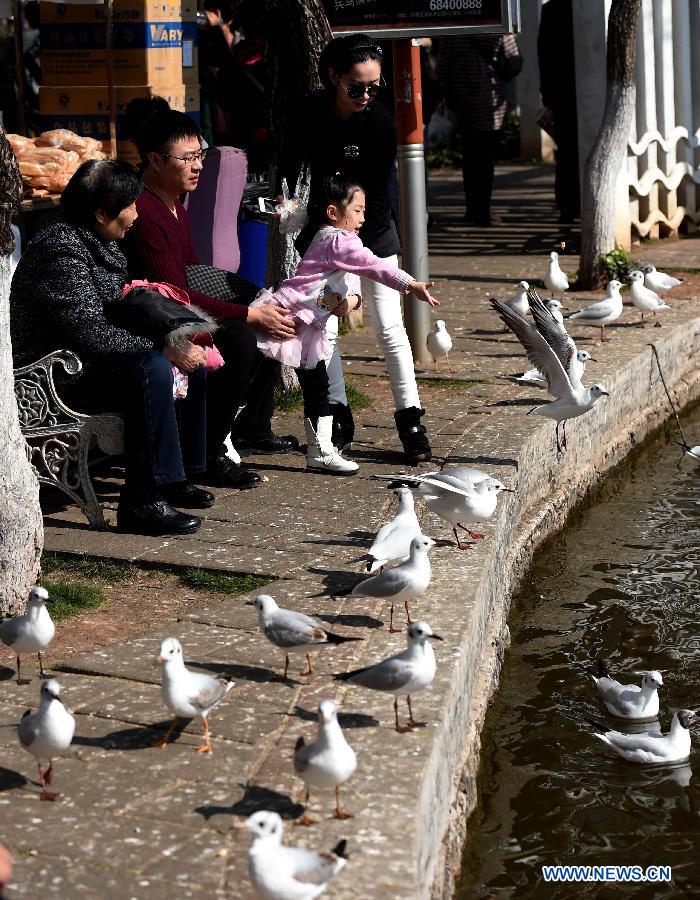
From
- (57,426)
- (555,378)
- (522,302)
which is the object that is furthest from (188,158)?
(522,302)

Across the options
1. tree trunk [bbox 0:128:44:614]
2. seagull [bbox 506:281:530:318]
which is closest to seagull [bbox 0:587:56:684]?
tree trunk [bbox 0:128:44:614]

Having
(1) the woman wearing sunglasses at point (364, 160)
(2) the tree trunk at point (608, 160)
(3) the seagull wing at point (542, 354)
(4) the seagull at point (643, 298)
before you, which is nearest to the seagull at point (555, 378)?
(3) the seagull wing at point (542, 354)

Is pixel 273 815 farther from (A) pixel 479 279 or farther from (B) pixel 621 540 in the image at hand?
(A) pixel 479 279

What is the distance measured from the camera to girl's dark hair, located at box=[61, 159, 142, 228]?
5.62 metres

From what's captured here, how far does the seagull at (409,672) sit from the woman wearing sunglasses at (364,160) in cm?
267

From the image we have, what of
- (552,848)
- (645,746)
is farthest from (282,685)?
(645,746)

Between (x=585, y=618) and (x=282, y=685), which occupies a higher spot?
(x=282, y=685)

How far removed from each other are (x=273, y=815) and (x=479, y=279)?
8216 mm

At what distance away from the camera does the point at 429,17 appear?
25.5ft

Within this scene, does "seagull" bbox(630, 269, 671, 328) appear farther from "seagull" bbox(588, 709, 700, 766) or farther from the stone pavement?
"seagull" bbox(588, 709, 700, 766)

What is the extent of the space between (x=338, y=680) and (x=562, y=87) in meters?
9.63

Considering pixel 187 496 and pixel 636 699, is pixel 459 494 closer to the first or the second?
pixel 636 699

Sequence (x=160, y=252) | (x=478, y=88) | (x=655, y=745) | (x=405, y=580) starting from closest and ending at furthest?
(x=405, y=580), (x=655, y=745), (x=160, y=252), (x=478, y=88)

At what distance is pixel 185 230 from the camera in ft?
20.9
